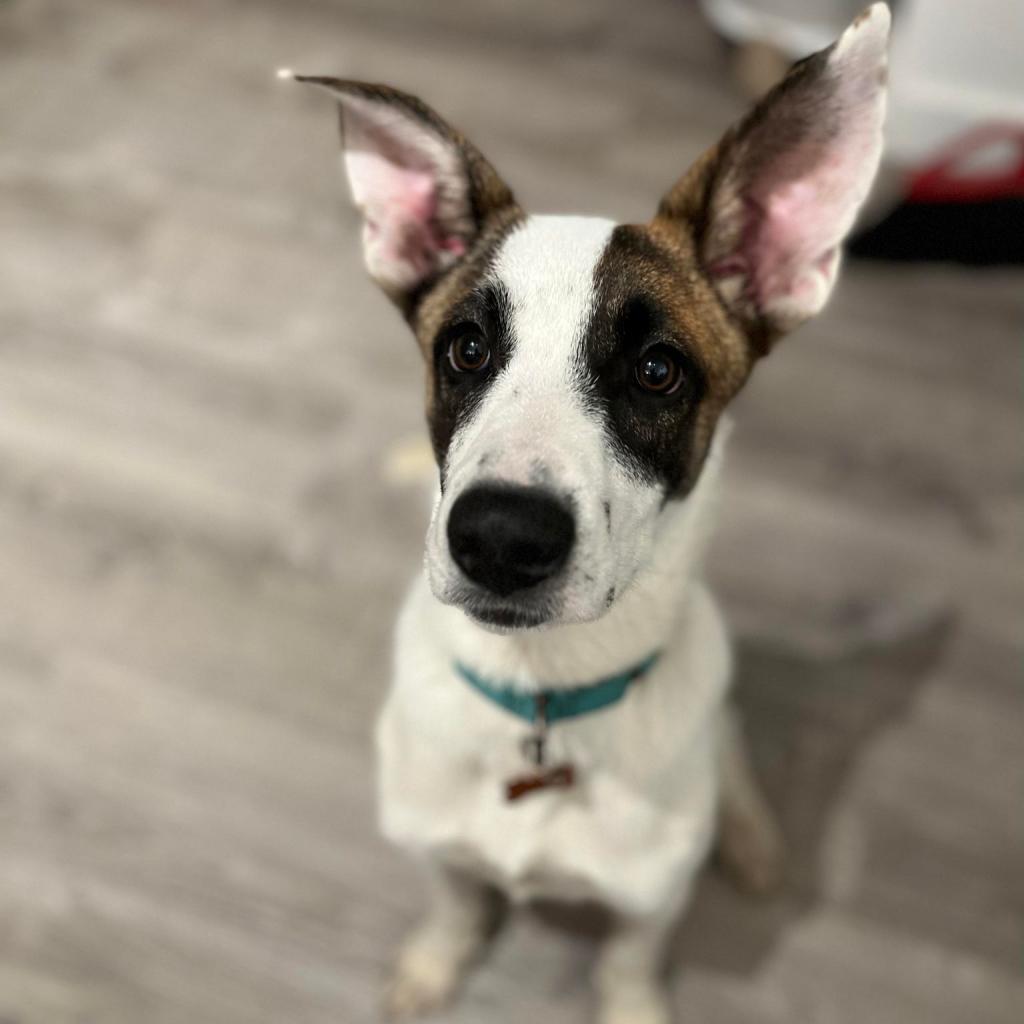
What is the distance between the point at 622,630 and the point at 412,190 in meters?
0.69

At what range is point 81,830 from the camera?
2.18 m

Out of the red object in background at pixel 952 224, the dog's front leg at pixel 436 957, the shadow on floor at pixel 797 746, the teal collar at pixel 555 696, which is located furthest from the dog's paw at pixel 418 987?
the red object in background at pixel 952 224

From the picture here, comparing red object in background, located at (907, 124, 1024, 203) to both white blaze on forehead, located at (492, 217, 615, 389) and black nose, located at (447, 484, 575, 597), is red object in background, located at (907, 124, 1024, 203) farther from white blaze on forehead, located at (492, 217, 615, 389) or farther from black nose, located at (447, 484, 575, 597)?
black nose, located at (447, 484, 575, 597)

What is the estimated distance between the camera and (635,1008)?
1.94 m

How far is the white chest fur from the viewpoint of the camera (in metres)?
1.57

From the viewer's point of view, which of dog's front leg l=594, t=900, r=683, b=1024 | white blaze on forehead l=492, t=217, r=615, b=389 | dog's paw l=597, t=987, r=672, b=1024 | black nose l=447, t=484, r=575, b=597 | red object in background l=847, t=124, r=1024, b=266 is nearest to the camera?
black nose l=447, t=484, r=575, b=597

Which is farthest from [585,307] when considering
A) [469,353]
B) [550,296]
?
[469,353]

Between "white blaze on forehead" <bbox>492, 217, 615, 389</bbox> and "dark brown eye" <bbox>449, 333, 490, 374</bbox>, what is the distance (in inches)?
2.4

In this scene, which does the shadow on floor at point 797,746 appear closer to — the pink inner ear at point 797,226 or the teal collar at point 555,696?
the teal collar at point 555,696

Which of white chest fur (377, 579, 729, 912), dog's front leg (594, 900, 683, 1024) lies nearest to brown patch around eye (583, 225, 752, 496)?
white chest fur (377, 579, 729, 912)

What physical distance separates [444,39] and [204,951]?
3400 mm

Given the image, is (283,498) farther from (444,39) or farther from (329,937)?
(444,39)

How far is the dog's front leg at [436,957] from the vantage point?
195cm

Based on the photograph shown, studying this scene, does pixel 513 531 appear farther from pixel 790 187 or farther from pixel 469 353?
pixel 790 187
